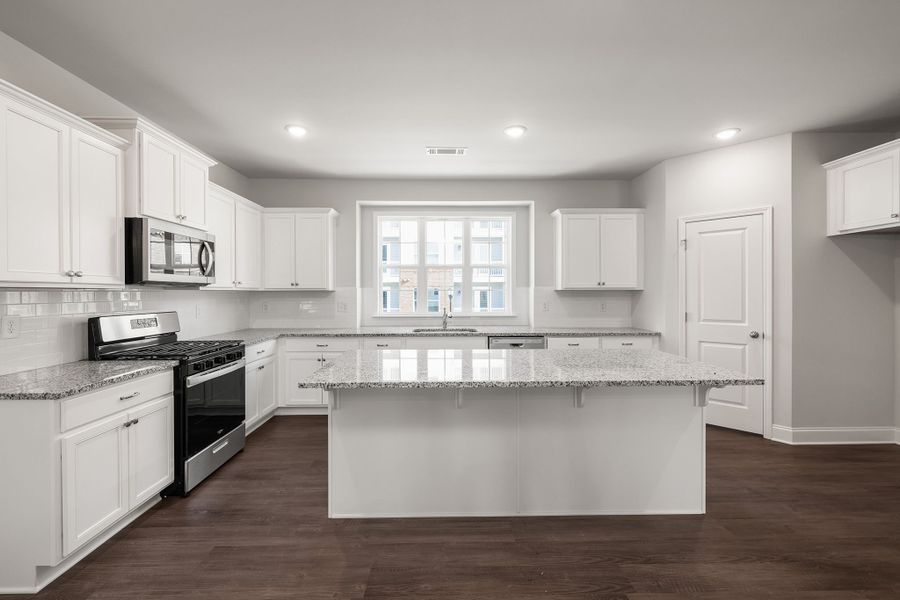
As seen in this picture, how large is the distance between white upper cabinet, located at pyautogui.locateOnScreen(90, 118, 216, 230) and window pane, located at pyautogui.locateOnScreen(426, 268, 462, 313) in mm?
2717

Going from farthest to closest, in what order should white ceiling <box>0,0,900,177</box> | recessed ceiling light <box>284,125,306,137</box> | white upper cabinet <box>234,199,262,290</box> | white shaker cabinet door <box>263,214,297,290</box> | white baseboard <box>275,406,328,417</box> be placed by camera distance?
1. white shaker cabinet door <box>263,214,297,290</box>
2. white baseboard <box>275,406,328,417</box>
3. white upper cabinet <box>234,199,262,290</box>
4. recessed ceiling light <box>284,125,306,137</box>
5. white ceiling <box>0,0,900,177</box>

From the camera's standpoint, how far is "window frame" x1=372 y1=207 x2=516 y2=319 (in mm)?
5449

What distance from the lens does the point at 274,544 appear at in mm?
2248

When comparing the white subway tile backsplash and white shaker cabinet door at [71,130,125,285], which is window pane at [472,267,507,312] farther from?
white shaker cabinet door at [71,130,125,285]

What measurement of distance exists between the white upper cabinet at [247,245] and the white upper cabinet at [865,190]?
5359 mm

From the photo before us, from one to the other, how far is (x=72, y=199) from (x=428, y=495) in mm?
2526

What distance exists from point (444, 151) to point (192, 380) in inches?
113

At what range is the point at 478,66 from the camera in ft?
8.66

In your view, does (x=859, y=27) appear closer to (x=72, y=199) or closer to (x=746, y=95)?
(x=746, y=95)

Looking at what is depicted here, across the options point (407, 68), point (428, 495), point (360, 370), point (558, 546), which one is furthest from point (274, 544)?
point (407, 68)

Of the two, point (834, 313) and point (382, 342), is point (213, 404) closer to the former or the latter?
point (382, 342)

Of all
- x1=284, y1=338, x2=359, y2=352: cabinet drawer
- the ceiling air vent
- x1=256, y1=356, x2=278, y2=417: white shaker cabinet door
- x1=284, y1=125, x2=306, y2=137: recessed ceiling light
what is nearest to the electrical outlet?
x1=256, y1=356, x2=278, y2=417: white shaker cabinet door

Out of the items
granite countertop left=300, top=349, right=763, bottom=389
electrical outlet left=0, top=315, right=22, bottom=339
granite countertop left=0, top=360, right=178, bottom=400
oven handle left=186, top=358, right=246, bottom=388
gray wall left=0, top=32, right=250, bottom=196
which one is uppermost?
gray wall left=0, top=32, right=250, bottom=196

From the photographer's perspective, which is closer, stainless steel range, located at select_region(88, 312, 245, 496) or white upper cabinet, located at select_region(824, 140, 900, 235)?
stainless steel range, located at select_region(88, 312, 245, 496)
